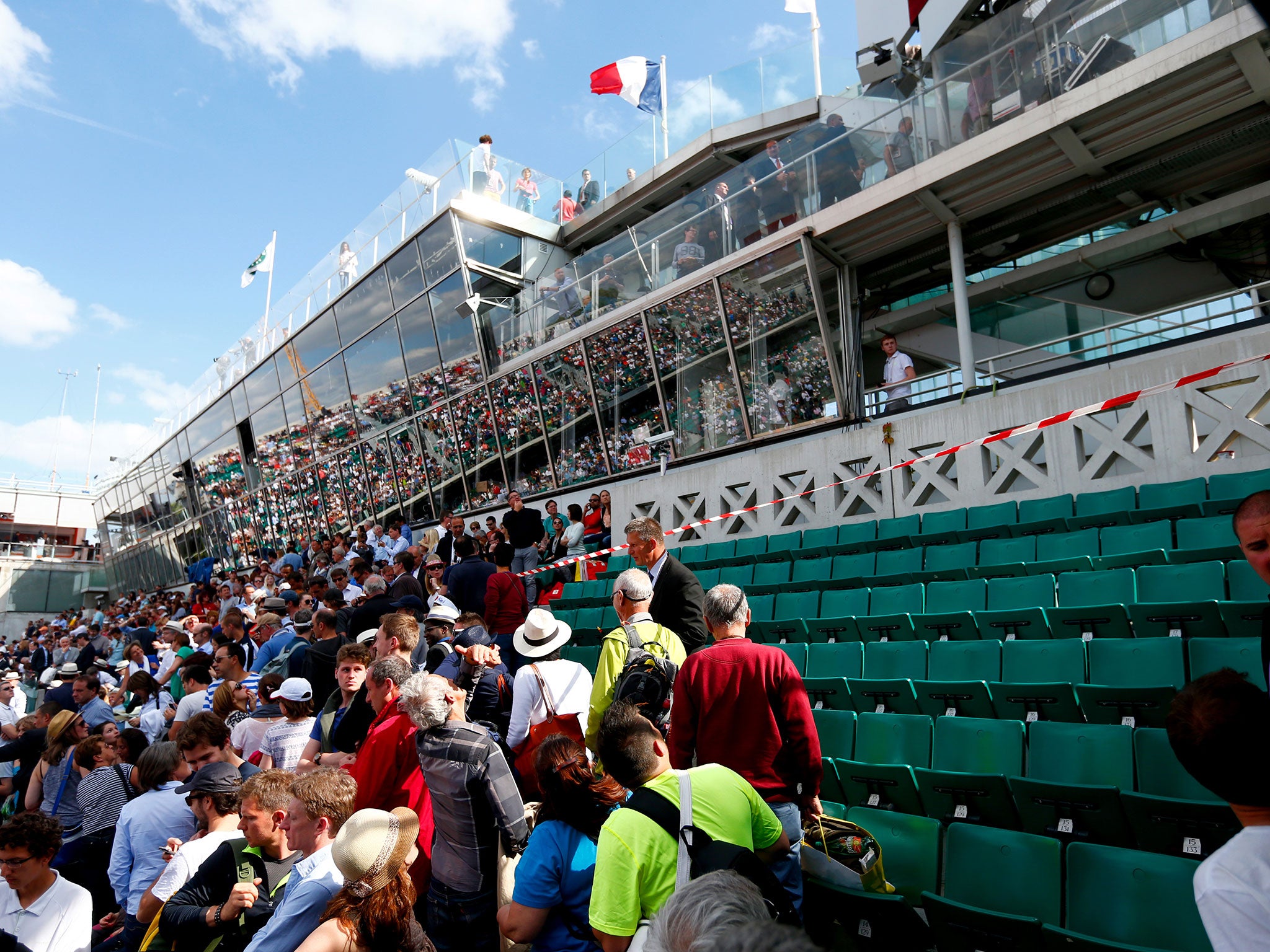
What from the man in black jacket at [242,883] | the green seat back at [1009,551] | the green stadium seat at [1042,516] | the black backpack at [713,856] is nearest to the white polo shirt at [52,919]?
the man in black jacket at [242,883]

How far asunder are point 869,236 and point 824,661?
7.81 m

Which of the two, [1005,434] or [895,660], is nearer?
[895,660]

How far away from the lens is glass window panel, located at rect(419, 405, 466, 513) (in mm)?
17828

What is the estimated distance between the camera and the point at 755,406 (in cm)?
1202

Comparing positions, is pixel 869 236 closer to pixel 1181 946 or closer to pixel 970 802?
pixel 970 802

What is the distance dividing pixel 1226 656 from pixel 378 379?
63.3 ft

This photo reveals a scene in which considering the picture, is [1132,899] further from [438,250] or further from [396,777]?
[438,250]

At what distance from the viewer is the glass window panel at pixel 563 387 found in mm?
14742

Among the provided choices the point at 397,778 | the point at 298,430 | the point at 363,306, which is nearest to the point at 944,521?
the point at 397,778

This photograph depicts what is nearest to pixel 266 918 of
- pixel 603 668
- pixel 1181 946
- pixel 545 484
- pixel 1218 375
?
pixel 603 668

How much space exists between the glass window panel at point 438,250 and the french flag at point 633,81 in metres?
4.50

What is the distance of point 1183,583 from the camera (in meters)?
5.08

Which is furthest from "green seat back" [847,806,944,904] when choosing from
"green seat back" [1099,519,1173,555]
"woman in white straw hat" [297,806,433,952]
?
"green seat back" [1099,519,1173,555]

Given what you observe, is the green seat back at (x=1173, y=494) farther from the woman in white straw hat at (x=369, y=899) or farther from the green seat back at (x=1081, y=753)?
the woman in white straw hat at (x=369, y=899)
